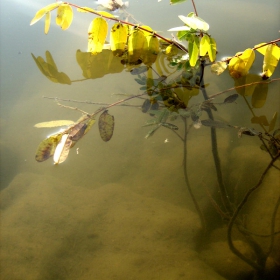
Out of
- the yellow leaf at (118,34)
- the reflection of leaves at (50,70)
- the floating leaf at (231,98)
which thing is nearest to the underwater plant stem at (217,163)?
the floating leaf at (231,98)

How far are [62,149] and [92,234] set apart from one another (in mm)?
567

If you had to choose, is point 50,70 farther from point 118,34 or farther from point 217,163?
point 217,163

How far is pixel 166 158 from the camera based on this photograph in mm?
1495

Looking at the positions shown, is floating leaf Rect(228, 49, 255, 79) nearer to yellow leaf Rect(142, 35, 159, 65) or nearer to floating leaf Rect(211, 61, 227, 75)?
floating leaf Rect(211, 61, 227, 75)

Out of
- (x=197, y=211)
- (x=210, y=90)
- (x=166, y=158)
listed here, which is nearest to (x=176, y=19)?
(x=210, y=90)

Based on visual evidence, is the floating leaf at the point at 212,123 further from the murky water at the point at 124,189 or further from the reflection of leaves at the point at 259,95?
the reflection of leaves at the point at 259,95

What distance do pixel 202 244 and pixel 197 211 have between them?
0.50 ft

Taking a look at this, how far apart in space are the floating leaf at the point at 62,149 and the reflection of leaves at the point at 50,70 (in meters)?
0.76

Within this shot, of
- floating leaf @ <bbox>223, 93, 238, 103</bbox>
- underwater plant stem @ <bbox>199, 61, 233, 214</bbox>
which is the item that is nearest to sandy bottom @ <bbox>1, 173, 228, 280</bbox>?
underwater plant stem @ <bbox>199, 61, 233, 214</bbox>

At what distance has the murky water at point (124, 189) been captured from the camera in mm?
1299

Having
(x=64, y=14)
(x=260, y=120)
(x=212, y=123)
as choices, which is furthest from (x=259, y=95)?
(x=64, y=14)

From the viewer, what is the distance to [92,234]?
1.37 m

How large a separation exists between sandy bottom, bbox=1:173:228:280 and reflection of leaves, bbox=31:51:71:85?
61 centimetres

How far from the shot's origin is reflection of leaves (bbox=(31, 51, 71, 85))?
1.73 metres
